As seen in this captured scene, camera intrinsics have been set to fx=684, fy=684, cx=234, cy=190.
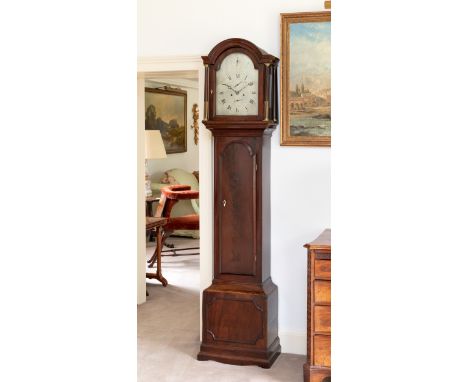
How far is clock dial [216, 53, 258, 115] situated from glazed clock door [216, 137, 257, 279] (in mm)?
198

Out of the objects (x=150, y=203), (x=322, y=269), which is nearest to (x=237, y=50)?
(x=322, y=269)

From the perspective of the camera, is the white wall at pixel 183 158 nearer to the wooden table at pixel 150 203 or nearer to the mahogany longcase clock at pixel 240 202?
the wooden table at pixel 150 203

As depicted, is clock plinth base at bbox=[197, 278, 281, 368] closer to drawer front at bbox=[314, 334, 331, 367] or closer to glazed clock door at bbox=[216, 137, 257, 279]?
glazed clock door at bbox=[216, 137, 257, 279]

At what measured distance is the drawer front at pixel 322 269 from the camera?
12.9 ft

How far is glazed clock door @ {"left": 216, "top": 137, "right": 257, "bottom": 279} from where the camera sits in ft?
14.7

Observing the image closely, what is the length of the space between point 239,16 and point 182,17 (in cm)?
42

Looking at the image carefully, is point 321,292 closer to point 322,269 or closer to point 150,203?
point 322,269

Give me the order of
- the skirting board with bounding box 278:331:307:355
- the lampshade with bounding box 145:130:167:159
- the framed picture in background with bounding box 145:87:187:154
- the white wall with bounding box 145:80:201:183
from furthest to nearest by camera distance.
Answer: the white wall with bounding box 145:80:201:183, the framed picture in background with bounding box 145:87:187:154, the lampshade with bounding box 145:130:167:159, the skirting board with bounding box 278:331:307:355

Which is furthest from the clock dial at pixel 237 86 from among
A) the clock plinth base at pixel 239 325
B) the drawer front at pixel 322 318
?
the drawer front at pixel 322 318

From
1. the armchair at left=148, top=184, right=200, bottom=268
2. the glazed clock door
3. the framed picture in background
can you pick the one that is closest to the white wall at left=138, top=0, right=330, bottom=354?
the glazed clock door

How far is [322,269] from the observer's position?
394 centimetres
